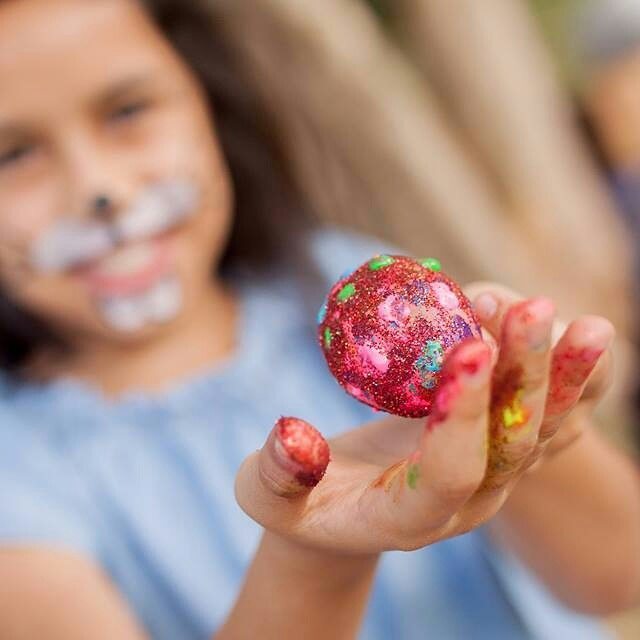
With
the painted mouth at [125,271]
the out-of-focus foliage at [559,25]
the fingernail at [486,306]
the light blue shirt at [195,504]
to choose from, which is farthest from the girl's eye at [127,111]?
the out-of-focus foliage at [559,25]

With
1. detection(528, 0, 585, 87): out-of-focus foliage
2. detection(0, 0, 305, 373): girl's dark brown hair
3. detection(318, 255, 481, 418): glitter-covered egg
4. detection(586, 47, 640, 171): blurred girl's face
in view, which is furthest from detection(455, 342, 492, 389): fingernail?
detection(528, 0, 585, 87): out-of-focus foliage

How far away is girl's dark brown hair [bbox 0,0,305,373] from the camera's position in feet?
3.45

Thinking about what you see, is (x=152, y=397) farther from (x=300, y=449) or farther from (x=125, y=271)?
(x=300, y=449)

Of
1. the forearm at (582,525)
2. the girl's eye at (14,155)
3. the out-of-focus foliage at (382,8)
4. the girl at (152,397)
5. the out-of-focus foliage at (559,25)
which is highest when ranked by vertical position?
the girl's eye at (14,155)

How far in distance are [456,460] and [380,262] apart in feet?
0.69

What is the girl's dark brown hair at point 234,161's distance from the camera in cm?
105

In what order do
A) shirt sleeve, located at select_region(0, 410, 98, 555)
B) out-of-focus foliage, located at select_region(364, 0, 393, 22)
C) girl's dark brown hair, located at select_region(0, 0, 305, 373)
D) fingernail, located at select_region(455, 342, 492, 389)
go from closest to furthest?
fingernail, located at select_region(455, 342, 492, 389), shirt sleeve, located at select_region(0, 410, 98, 555), girl's dark brown hair, located at select_region(0, 0, 305, 373), out-of-focus foliage, located at select_region(364, 0, 393, 22)

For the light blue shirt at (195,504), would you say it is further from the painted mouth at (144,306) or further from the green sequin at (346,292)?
the green sequin at (346,292)

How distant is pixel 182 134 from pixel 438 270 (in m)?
0.42

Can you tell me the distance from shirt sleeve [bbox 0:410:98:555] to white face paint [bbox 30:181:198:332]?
0.17 metres

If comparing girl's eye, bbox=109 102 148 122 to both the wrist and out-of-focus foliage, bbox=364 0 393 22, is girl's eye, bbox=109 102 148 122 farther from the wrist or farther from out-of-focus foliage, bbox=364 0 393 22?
out-of-focus foliage, bbox=364 0 393 22

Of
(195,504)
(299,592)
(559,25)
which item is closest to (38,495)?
(195,504)

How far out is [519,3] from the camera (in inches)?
97.2

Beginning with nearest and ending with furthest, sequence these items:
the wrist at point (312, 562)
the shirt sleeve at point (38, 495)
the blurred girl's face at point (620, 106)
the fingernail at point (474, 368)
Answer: the fingernail at point (474, 368)
the wrist at point (312, 562)
the shirt sleeve at point (38, 495)
the blurred girl's face at point (620, 106)
